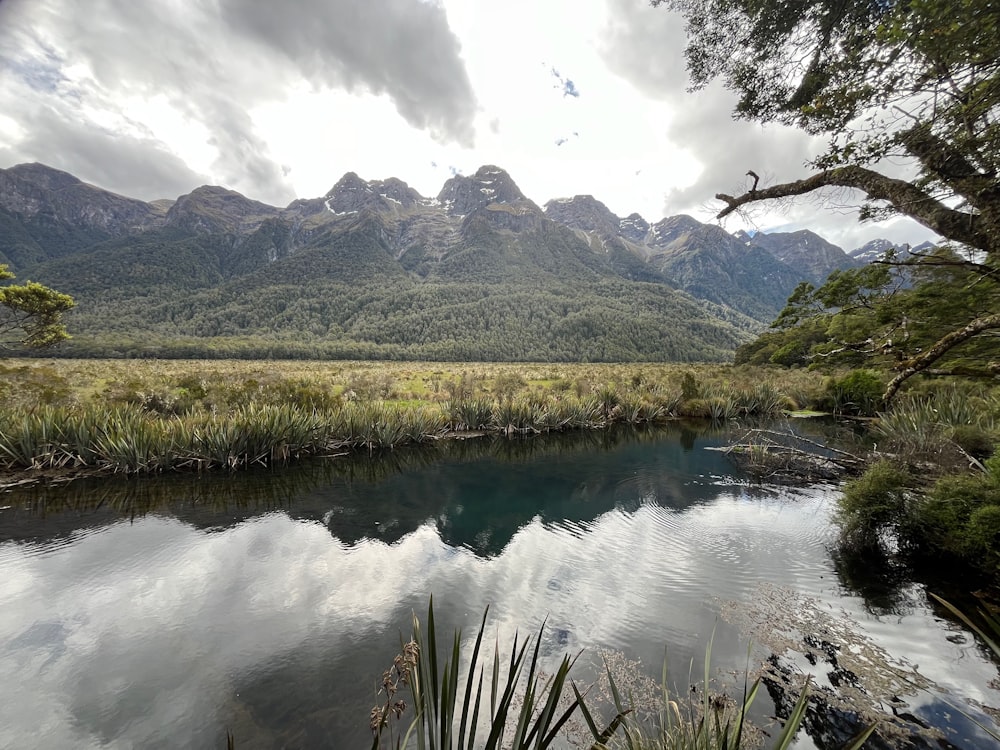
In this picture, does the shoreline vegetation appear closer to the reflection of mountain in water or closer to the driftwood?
the driftwood

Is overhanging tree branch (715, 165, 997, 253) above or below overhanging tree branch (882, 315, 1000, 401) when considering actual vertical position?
above

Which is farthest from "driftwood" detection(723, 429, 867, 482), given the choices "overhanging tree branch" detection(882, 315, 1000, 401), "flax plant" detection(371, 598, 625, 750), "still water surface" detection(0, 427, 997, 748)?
"flax plant" detection(371, 598, 625, 750)

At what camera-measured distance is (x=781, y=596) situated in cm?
579

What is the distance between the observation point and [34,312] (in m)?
26.6

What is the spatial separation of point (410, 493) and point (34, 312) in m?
32.7

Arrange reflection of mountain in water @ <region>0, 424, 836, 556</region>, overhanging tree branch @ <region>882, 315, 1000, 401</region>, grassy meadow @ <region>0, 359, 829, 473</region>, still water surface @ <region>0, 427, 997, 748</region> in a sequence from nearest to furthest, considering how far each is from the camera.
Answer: still water surface @ <region>0, 427, 997, 748</region>, overhanging tree branch @ <region>882, 315, 1000, 401</region>, reflection of mountain in water @ <region>0, 424, 836, 556</region>, grassy meadow @ <region>0, 359, 829, 473</region>

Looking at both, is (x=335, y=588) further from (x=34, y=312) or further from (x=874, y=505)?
(x=34, y=312)

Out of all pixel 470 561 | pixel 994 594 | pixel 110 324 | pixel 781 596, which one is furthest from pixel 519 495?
pixel 110 324

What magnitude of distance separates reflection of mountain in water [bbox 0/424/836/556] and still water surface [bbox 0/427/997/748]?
77mm

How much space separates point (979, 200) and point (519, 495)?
9123 mm

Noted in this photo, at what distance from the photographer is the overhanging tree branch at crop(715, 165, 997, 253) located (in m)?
4.65

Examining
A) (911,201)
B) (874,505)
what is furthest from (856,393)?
(911,201)

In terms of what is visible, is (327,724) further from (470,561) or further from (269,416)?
(269,416)

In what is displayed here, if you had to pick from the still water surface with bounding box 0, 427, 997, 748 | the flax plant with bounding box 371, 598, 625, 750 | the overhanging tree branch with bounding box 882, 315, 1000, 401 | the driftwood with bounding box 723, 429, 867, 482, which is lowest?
the still water surface with bounding box 0, 427, 997, 748
